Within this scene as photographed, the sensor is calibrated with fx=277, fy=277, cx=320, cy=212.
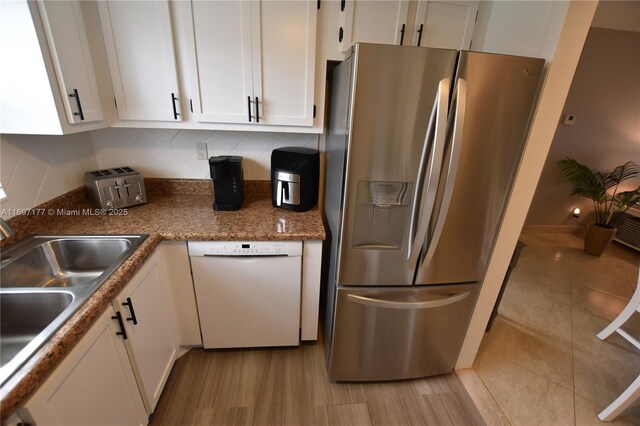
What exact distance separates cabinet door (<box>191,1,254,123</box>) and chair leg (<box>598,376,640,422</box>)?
2337 millimetres

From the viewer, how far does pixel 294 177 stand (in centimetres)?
157

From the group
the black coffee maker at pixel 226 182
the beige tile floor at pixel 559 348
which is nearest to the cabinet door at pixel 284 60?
the black coffee maker at pixel 226 182

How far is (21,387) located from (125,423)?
63 cm

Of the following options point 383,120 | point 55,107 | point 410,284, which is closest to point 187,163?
point 55,107

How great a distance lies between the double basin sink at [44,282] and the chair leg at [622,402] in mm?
2391

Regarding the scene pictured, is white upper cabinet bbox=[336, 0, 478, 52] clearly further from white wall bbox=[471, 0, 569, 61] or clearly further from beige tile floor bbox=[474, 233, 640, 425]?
beige tile floor bbox=[474, 233, 640, 425]

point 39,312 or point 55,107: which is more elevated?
point 55,107

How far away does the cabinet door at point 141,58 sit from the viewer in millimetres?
1291

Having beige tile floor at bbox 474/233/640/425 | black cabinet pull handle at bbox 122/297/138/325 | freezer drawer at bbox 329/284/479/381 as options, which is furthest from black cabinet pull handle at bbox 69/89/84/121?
beige tile floor at bbox 474/233/640/425

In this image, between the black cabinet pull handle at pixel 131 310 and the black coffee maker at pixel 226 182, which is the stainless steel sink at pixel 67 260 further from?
the black coffee maker at pixel 226 182

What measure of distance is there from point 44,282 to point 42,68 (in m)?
0.89

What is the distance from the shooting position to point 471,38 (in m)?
1.50

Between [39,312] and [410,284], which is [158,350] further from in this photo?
[410,284]

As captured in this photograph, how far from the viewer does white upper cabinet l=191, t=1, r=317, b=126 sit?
1333mm
